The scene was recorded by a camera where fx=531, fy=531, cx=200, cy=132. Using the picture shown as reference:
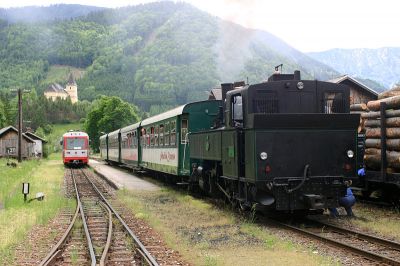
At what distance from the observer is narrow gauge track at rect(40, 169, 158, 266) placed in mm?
8570

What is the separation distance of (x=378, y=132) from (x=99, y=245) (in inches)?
301

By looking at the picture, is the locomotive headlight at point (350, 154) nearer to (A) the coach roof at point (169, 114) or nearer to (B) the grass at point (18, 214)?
(B) the grass at point (18, 214)

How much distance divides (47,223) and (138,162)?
52.7 feet

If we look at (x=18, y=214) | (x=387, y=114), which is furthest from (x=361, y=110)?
(x=18, y=214)

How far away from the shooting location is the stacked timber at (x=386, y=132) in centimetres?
1260

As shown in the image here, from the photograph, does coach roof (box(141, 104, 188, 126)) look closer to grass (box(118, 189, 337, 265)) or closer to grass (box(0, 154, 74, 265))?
grass (box(118, 189, 337, 265))

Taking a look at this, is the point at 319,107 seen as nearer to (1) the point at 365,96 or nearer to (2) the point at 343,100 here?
(2) the point at 343,100

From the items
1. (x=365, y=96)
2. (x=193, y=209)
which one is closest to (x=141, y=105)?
(x=365, y=96)

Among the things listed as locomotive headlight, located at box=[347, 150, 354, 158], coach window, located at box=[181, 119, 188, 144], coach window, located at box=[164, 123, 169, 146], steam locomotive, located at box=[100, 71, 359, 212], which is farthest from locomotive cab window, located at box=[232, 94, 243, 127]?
coach window, located at box=[164, 123, 169, 146]

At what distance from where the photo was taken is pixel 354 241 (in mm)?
9492

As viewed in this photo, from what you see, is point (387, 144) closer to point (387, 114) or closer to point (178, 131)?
point (387, 114)

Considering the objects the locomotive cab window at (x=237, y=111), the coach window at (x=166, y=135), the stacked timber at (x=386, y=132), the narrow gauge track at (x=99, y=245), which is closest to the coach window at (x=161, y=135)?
the coach window at (x=166, y=135)

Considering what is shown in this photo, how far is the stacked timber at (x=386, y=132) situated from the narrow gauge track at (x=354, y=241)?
275 cm

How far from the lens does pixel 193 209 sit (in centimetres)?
1477
